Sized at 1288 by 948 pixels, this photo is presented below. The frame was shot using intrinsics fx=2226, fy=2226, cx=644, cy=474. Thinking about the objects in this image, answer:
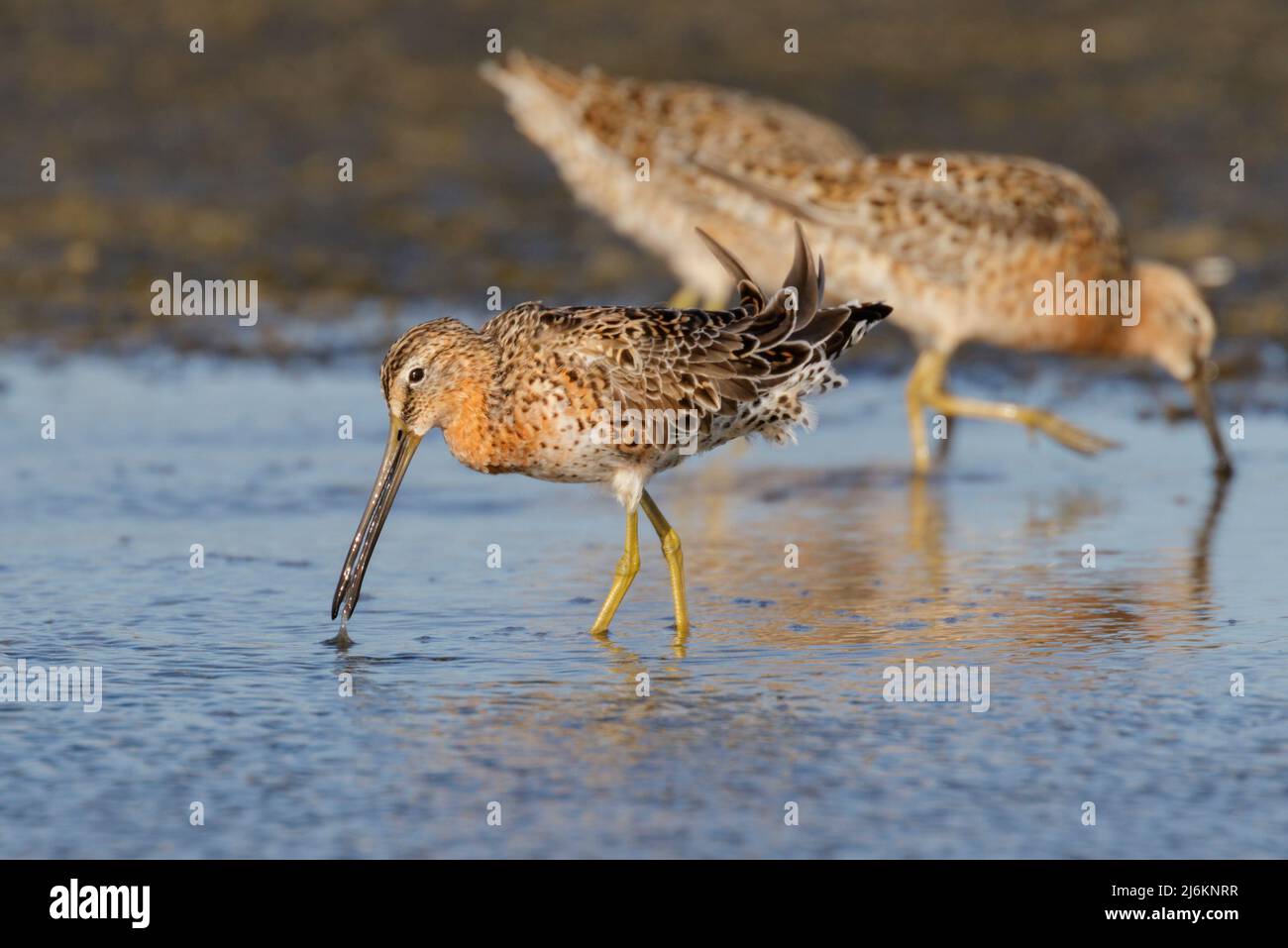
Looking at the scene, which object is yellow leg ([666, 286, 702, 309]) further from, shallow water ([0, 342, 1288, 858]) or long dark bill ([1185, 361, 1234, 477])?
long dark bill ([1185, 361, 1234, 477])

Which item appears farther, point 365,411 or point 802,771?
point 365,411

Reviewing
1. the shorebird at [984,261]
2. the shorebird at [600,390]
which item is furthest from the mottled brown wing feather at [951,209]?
the shorebird at [600,390]

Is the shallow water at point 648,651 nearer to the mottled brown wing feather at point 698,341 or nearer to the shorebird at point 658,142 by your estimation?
the mottled brown wing feather at point 698,341

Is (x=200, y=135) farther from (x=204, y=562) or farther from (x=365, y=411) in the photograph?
(x=204, y=562)

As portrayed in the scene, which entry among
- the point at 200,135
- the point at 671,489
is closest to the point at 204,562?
the point at 671,489

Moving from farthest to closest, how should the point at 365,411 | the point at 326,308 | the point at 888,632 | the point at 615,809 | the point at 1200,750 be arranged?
the point at 326,308, the point at 365,411, the point at 888,632, the point at 1200,750, the point at 615,809
